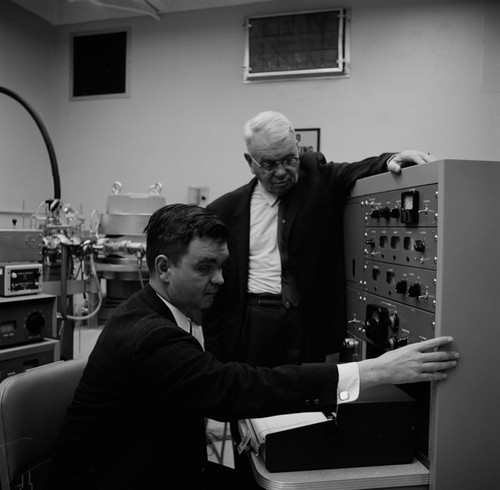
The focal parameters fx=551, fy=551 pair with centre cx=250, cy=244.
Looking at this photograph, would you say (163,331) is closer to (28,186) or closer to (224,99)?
(224,99)

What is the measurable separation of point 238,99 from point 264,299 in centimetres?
232

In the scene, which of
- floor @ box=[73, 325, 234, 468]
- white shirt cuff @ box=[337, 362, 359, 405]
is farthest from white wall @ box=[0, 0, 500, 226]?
white shirt cuff @ box=[337, 362, 359, 405]

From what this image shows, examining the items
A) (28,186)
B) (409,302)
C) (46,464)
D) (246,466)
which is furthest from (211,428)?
(28,186)

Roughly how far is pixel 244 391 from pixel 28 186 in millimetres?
3484

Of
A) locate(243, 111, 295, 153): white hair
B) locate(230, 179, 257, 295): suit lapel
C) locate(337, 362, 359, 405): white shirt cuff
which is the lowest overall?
locate(337, 362, 359, 405): white shirt cuff

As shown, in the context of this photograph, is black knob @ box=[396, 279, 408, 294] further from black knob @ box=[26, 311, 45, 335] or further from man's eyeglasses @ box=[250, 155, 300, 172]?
black knob @ box=[26, 311, 45, 335]

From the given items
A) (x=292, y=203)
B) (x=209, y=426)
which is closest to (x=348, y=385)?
(x=292, y=203)

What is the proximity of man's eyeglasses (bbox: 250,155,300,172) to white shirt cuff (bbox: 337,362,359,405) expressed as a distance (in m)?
0.82

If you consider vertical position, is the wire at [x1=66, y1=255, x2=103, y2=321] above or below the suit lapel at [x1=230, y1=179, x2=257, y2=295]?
below

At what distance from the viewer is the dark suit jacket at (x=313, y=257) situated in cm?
172

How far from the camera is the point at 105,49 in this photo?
4.10 m

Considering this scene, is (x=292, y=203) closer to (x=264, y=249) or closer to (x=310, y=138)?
(x=264, y=249)

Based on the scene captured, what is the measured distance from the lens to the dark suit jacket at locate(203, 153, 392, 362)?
172cm

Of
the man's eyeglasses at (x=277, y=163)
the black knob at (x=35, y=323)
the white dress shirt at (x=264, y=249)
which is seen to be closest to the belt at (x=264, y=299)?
the white dress shirt at (x=264, y=249)
